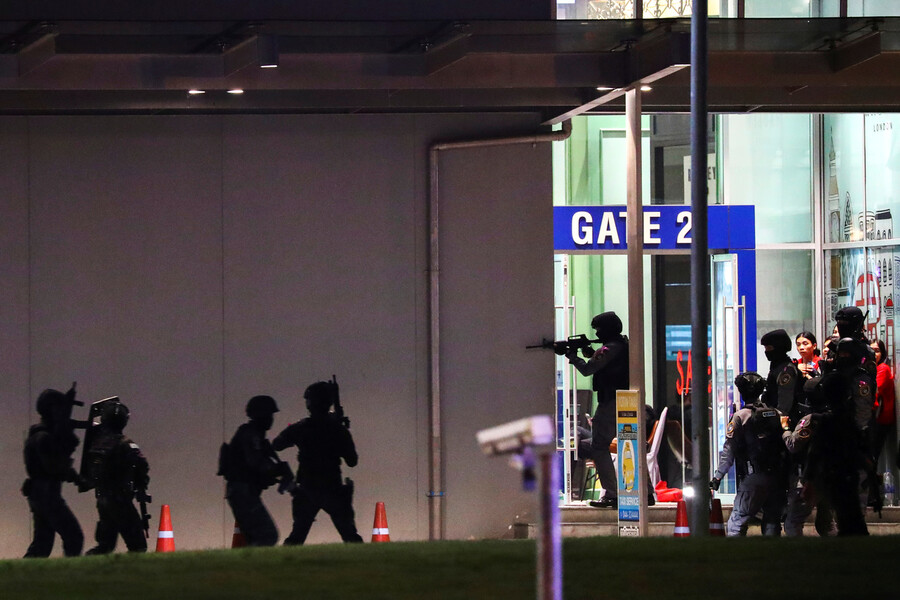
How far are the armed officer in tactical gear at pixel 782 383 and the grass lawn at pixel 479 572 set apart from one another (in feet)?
11.0

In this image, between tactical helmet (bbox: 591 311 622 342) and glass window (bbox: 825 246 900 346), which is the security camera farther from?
glass window (bbox: 825 246 900 346)

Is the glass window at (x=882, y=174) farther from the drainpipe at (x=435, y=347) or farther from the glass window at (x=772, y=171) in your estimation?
the drainpipe at (x=435, y=347)

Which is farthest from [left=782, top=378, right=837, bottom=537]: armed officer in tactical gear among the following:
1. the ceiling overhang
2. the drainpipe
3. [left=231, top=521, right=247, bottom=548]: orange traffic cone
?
[left=231, top=521, right=247, bottom=548]: orange traffic cone

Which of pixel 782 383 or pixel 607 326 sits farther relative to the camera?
pixel 607 326

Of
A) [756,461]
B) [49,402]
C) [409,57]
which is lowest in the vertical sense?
[756,461]

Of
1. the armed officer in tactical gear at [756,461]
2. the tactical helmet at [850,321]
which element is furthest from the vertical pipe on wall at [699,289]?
the tactical helmet at [850,321]

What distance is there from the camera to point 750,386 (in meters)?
12.1

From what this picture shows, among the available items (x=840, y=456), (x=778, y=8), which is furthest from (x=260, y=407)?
(x=778, y=8)

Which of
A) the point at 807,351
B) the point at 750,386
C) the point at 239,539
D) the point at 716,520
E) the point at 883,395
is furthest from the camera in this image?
the point at 807,351

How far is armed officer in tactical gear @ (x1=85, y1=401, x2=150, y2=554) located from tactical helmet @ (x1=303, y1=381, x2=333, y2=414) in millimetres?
1337

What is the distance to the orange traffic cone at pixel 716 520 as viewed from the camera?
1216cm

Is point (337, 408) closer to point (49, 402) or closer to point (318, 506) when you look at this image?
point (318, 506)

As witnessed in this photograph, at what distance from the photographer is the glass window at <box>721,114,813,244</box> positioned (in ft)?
55.8

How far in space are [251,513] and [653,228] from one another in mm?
6652
